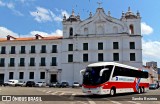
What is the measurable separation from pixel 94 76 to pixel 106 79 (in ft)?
3.85

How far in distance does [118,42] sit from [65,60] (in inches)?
510

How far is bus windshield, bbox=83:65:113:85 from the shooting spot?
77.2 feet

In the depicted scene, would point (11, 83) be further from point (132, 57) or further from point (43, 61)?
point (132, 57)

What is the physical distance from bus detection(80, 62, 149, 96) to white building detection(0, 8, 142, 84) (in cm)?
3024

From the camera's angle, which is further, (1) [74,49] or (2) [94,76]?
(1) [74,49]

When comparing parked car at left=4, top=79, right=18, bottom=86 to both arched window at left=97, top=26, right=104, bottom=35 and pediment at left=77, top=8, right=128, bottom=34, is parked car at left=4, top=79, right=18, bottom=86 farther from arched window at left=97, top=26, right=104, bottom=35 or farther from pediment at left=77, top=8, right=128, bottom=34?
arched window at left=97, top=26, right=104, bottom=35

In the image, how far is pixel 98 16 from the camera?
2378 inches

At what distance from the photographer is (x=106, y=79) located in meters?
24.0

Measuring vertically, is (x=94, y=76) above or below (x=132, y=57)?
below

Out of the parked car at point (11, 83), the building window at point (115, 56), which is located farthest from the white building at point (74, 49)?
the parked car at point (11, 83)

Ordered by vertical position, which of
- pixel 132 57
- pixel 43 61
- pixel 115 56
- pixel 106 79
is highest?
pixel 115 56

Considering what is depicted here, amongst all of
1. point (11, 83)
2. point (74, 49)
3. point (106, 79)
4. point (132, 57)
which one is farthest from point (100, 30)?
point (106, 79)

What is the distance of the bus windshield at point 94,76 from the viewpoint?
77.2 ft

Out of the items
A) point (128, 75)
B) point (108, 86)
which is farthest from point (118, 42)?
point (108, 86)
